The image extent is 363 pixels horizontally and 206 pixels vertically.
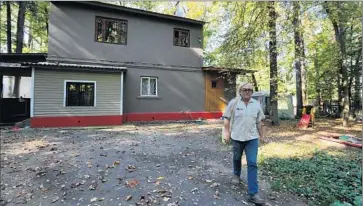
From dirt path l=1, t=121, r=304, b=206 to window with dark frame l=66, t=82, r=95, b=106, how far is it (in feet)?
12.2

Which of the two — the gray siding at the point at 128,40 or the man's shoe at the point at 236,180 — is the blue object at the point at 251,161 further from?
the gray siding at the point at 128,40

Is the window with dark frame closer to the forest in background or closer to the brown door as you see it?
the forest in background

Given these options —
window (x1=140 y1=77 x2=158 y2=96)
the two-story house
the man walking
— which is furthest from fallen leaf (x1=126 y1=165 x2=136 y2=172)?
window (x1=140 y1=77 x2=158 y2=96)

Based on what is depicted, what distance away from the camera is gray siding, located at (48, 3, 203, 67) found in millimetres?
12617

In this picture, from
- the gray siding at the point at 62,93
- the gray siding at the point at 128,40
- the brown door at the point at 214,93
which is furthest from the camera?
the brown door at the point at 214,93

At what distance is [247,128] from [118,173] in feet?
9.17

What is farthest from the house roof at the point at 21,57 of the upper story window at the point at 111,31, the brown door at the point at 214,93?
the brown door at the point at 214,93

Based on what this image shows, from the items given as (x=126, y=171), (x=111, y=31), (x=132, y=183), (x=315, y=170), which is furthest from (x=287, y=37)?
(x=132, y=183)

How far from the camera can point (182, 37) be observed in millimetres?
15578

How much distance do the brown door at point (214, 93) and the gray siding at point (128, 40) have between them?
4.35 ft

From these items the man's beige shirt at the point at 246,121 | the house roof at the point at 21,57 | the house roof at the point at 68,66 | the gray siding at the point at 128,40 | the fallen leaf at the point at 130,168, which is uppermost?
the gray siding at the point at 128,40

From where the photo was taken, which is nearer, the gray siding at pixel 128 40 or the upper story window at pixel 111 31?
the gray siding at pixel 128 40

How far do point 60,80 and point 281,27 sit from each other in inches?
412

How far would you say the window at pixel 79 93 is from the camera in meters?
11.5
